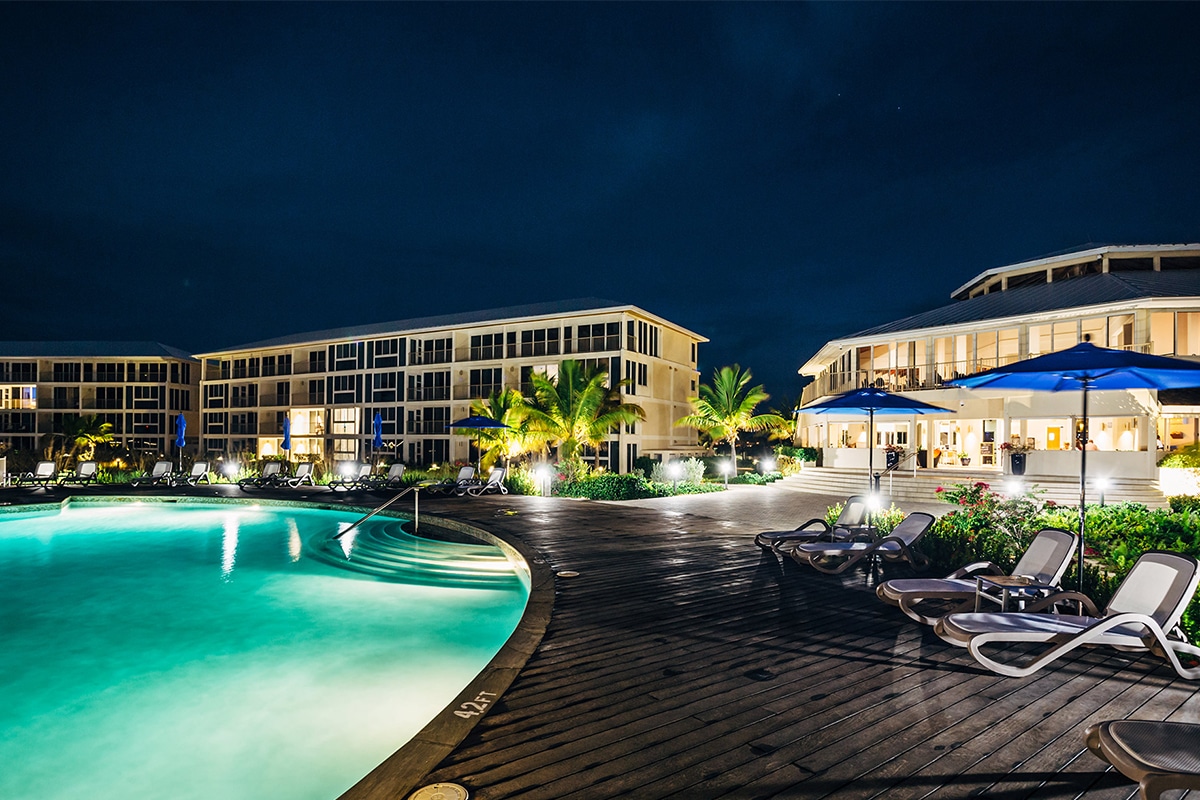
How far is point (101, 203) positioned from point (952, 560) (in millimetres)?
88920

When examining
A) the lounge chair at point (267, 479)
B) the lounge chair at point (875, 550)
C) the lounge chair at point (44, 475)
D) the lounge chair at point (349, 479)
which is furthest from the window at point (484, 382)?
the lounge chair at point (875, 550)

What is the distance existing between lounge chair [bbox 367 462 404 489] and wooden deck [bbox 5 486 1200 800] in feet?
47.8

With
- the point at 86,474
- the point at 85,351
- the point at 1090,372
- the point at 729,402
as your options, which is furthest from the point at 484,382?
the point at 85,351

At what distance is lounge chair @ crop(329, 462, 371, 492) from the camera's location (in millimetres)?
19672

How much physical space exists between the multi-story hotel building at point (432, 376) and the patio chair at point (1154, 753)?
26.2m

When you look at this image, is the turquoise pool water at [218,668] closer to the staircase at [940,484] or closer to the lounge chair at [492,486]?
the lounge chair at [492,486]

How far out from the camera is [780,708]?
371 cm

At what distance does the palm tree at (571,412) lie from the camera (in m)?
21.2

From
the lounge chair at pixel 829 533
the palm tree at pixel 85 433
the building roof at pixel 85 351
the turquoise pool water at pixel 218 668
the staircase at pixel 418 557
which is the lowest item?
the turquoise pool water at pixel 218 668

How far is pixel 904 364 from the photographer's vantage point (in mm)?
26188

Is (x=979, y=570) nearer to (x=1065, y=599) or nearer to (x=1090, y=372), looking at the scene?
(x=1065, y=599)

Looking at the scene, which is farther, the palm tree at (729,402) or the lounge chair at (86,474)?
the palm tree at (729,402)

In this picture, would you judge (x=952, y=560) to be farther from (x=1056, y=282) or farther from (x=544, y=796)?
(x=1056, y=282)

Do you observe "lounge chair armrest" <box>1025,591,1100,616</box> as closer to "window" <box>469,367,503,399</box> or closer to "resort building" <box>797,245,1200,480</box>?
"resort building" <box>797,245,1200,480</box>
